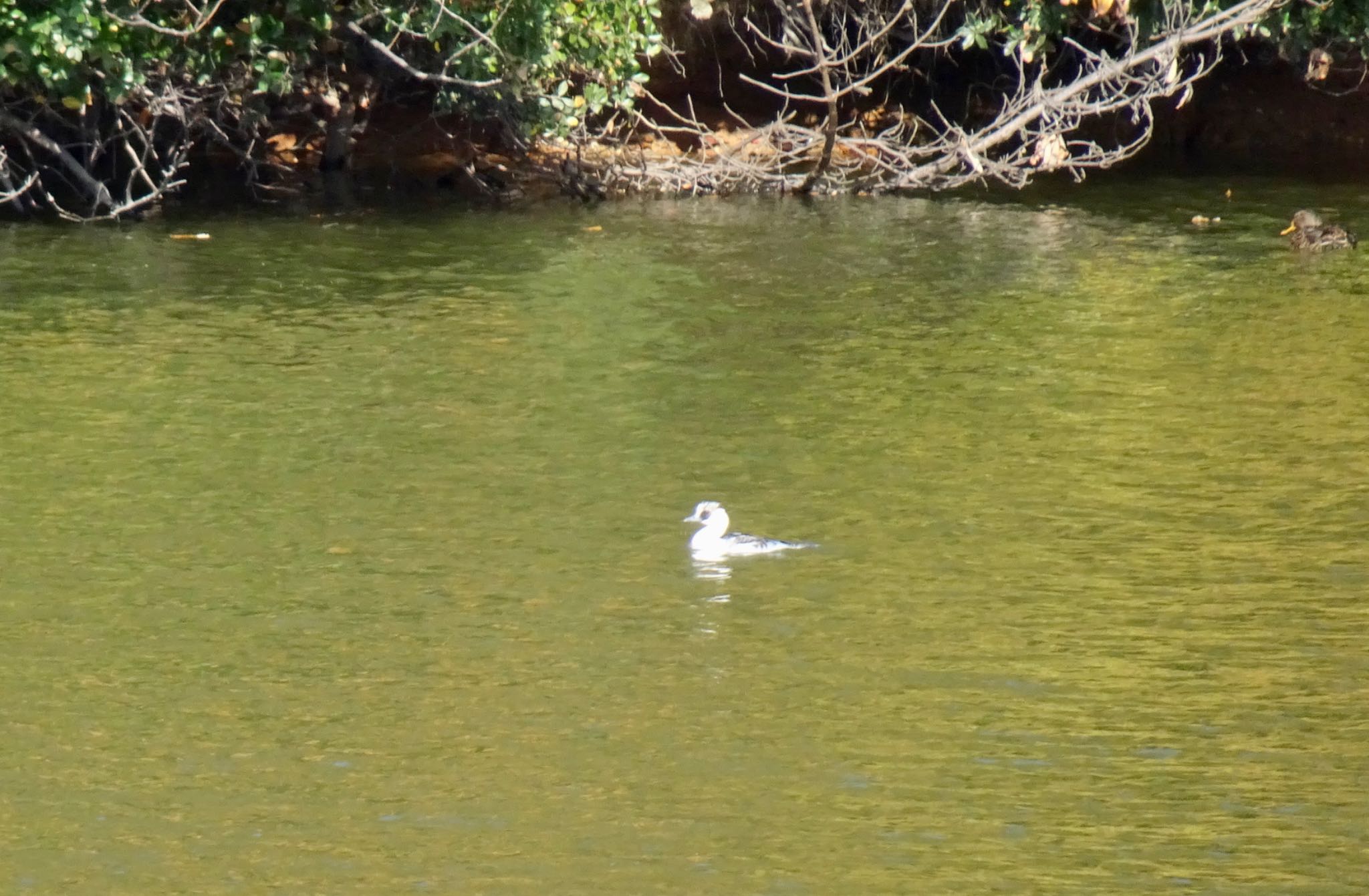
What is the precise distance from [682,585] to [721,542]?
32 cm

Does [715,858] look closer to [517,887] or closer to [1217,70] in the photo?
[517,887]

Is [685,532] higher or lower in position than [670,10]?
lower

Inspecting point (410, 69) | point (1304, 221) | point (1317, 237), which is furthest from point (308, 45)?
point (1317, 237)

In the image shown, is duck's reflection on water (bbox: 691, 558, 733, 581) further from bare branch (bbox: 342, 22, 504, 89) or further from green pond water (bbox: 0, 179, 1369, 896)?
bare branch (bbox: 342, 22, 504, 89)

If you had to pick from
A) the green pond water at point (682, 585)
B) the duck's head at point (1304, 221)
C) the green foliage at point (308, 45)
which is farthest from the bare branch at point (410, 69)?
the duck's head at point (1304, 221)

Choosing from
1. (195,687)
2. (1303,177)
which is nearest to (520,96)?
(1303,177)

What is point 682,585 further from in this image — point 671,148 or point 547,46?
point 671,148

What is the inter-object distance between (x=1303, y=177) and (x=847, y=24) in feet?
17.3

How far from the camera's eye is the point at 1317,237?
1809 cm

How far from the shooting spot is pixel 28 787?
7379 millimetres

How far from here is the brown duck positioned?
18.0 metres

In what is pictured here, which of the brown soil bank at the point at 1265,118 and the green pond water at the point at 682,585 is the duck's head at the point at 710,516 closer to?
the green pond water at the point at 682,585

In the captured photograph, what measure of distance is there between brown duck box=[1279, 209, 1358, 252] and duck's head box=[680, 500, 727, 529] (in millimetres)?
9476

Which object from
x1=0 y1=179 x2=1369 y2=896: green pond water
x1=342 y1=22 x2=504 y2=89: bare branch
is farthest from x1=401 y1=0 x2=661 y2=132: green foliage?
x1=0 y1=179 x2=1369 y2=896: green pond water
